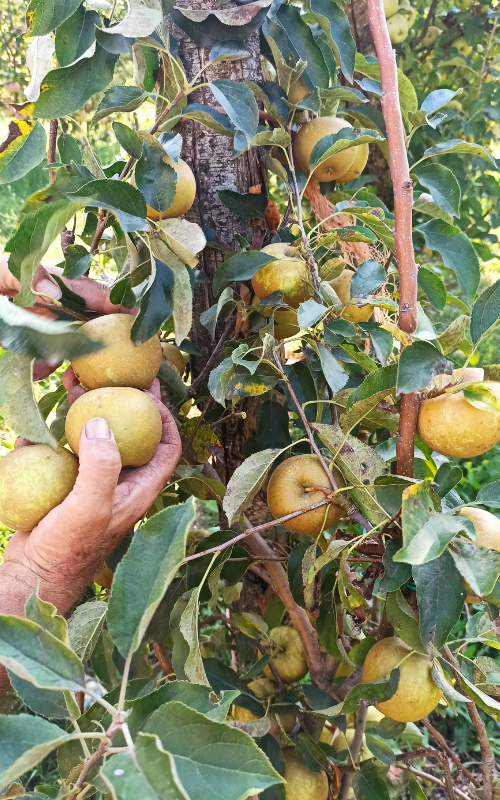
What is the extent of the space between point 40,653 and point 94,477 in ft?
0.76

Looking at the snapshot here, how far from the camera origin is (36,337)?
55 centimetres

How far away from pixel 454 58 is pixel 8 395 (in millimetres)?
2116

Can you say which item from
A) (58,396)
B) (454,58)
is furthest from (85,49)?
(454,58)

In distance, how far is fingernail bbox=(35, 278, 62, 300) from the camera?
0.77m

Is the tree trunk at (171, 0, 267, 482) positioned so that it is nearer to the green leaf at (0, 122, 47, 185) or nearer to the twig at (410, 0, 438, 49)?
the green leaf at (0, 122, 47, 185)

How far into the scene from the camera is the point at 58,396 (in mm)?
921

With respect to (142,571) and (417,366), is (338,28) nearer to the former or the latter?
(417,366)

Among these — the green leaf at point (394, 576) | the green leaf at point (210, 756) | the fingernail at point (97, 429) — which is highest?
the fingernail at point (97, 429)

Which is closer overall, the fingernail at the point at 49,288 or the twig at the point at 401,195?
the twig at the point at 401,195

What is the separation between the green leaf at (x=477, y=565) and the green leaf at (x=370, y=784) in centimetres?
52

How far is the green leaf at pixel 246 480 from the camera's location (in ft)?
2.41

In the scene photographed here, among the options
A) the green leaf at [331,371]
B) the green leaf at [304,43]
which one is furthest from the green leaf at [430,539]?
the green leaf at [304,43]

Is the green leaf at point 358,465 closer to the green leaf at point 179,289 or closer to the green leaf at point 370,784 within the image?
the green leaf at point 179,289

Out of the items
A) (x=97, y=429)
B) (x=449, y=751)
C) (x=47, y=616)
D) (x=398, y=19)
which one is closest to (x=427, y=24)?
(x=398, y=19)
